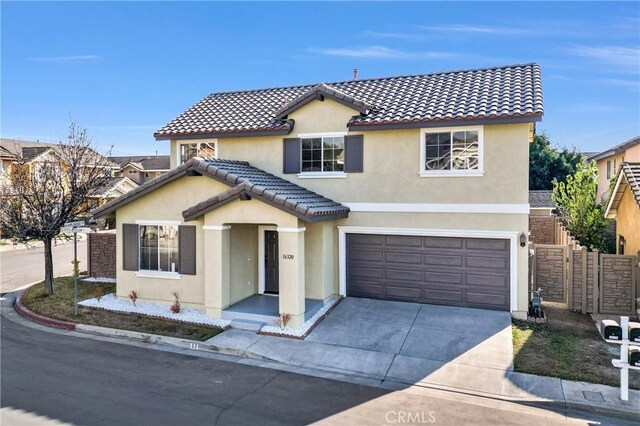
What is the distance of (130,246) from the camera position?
46.0 ft

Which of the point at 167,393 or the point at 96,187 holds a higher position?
the point at 96,187

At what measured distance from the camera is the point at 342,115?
47.0ft

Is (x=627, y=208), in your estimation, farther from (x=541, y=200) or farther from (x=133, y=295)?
(x=541, y=200)

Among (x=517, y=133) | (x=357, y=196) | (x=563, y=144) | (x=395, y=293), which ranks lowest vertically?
(x=395, y=293)

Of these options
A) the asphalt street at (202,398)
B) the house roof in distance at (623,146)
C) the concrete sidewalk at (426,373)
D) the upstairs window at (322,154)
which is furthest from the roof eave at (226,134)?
the house roof in distance at (623,146)

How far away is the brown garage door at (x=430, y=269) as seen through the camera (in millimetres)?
12805

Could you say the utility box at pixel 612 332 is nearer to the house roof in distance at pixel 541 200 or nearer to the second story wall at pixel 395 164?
the second story wall at pixel 395 164

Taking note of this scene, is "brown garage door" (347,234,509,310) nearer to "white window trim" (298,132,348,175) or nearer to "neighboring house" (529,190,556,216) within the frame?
"white window trim" (298,132,348,175)

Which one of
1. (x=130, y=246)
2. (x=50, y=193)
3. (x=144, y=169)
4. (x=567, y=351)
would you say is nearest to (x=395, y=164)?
(x=567, y=351)

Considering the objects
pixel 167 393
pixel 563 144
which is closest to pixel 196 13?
pixel 167 393

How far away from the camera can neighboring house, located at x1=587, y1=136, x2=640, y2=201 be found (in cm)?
2784

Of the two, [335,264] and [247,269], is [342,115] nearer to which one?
Result: [335,264]

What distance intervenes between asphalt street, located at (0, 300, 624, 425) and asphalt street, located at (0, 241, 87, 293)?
34.9 ft

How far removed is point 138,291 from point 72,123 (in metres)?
7.89
